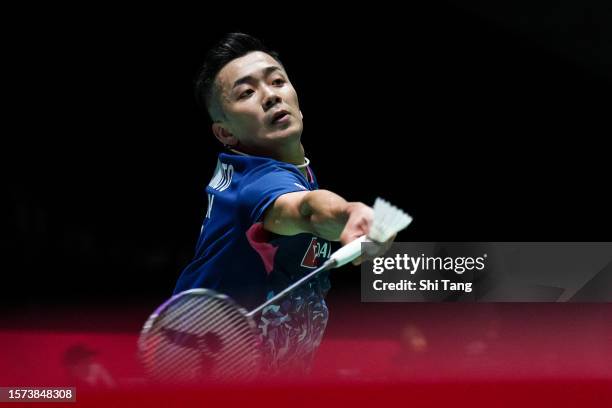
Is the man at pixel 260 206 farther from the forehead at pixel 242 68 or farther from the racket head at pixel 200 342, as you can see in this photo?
the racket head at pixel 200 342

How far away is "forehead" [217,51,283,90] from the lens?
7.55 ft

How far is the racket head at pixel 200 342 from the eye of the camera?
1.86 m

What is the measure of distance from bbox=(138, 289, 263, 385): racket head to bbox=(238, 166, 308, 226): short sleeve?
211 millimetres

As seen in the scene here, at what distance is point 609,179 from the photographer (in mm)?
4336

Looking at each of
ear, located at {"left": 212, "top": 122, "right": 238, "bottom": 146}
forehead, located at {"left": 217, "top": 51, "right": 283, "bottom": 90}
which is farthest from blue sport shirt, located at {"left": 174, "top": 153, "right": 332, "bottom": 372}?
forehead, located at {"left": 217, "top": 51, "right": 283, "bottom": 90}

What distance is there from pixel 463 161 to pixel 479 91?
1.05 feet

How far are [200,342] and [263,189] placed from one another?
33cm

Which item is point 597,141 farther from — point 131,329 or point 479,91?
point 131,329

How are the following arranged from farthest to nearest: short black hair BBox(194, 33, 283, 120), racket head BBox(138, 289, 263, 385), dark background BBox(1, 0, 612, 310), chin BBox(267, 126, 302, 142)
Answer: dark background BBox(1, 0, 612, 310)
short black hair BBox(194, 33, 283, 120)
chin BBox(267, 126, 302, 142)
racket head BBox(138, 289, 263, 385)

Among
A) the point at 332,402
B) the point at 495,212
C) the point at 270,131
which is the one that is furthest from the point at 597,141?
the point at 332,402

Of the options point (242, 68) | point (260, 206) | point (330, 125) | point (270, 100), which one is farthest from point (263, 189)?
point (330, 125)

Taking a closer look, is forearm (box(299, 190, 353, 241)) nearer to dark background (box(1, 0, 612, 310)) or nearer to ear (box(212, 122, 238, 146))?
ear (box(212, 122, 238, 146))

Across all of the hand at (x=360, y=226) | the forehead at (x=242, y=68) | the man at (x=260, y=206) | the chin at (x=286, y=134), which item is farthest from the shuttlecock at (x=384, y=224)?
the forehead at (x=242, y=68)

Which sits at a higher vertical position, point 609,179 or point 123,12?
point 123,12
